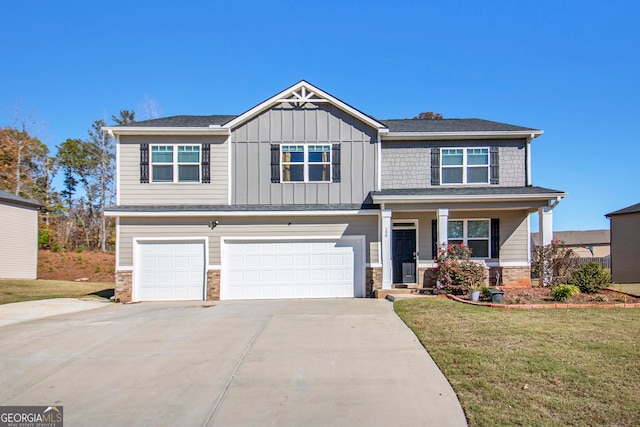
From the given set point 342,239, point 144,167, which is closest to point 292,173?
point 342,239

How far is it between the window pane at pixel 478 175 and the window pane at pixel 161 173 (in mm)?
10273

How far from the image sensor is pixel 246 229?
A: 1434 centimetres

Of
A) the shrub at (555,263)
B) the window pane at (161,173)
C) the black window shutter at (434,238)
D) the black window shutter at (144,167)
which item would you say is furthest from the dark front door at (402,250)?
the black window shutter at (144,167)

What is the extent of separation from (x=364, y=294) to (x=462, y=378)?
28.3 ft

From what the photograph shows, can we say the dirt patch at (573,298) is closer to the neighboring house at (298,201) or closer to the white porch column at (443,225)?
the white porch column at (443,225)

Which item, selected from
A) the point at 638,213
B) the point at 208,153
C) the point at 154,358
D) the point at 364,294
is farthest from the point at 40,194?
the point at 638,213

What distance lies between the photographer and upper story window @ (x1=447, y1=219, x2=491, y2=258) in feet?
48.2

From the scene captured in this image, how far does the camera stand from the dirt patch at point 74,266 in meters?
23.1

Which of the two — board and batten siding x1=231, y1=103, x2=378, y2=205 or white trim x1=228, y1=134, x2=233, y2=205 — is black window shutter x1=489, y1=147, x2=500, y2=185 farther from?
white trim x1=228, y1=134, x2=233, y2=205

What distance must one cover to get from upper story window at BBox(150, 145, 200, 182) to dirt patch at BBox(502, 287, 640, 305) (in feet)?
33.9

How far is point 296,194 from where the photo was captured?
14.6 meters

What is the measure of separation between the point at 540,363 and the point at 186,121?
1340 centimetres

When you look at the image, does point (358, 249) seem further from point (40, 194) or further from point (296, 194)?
point (40, 194)

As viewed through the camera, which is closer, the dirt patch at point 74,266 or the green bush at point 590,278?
A: the green bush at point 590,278
